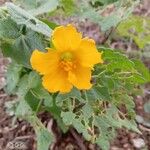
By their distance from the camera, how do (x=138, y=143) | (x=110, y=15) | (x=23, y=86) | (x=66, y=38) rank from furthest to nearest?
1. (x=138, y=143)
2. (x=110, y=15)
3. (x=23, y=86)
4. (x=66, y=38)

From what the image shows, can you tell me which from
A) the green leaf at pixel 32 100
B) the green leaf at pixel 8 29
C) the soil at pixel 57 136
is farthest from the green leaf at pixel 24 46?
the soil at pixel 57 136

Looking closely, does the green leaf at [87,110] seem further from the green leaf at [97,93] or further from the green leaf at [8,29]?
the green leaf at [8,29]

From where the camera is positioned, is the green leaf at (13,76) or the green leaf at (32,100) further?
the green leaf at (13,76)

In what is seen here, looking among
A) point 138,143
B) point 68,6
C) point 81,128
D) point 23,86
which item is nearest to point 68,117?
point 81,128

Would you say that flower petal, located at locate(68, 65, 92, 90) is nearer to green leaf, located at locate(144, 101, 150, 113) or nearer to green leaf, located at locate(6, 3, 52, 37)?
green leaf, located at locate(6, 3, 52, 37)

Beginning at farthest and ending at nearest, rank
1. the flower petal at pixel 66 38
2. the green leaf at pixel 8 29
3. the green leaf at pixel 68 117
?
the green leaf at pixel 68 117, the green leaf at pixel 8 29, the flower petal at pixel 66 38

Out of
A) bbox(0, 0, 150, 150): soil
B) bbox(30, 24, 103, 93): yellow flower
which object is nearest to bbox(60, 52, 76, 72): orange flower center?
bbox(30, 24, 103, 93): yellow flower

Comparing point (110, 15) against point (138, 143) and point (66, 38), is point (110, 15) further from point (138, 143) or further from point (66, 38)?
point (66, 38)

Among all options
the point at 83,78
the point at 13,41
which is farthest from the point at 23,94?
the point at 83,78
